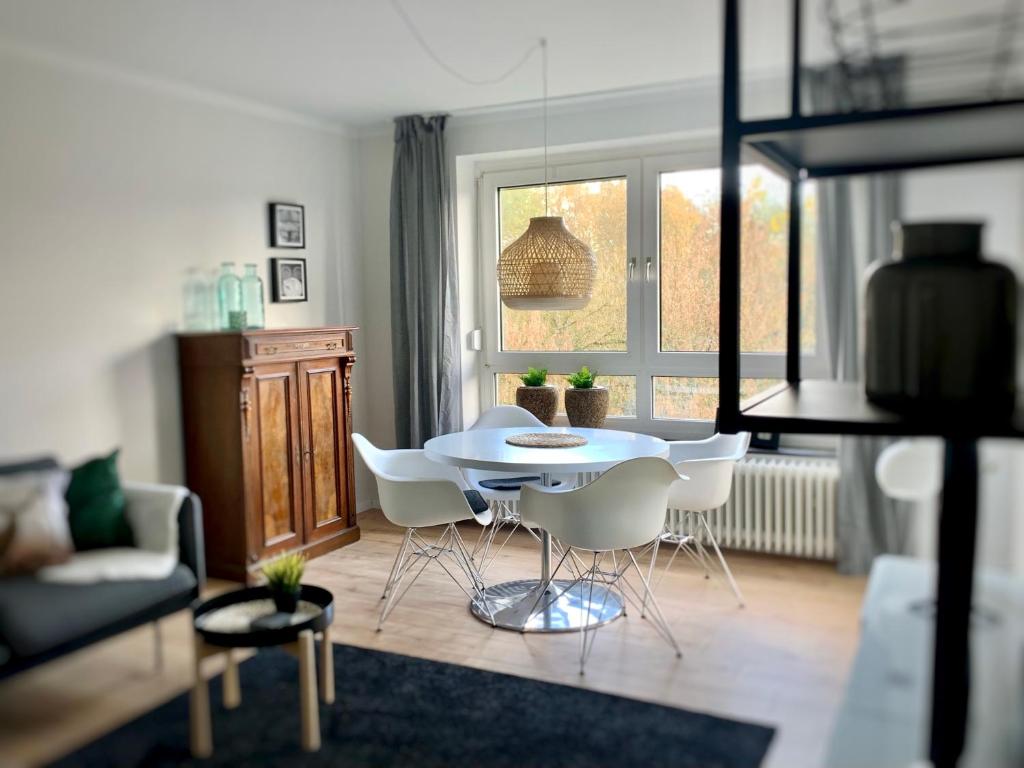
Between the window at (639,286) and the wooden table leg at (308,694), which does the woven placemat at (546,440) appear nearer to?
the window at (639,286)

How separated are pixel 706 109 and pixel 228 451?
9.60ft

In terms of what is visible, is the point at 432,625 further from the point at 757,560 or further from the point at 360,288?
the point at 360,288

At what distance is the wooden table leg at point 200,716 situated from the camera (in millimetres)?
2425

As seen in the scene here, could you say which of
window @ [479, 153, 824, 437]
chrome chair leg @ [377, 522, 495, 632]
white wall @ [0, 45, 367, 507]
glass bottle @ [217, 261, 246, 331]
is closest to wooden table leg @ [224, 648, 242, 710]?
chrome chair leg @ [377, 522, 495, 632]

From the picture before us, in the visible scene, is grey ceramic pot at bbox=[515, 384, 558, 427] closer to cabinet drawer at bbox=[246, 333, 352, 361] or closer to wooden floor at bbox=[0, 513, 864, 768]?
wooden floor at bbox=[0, 513, 864, 768]

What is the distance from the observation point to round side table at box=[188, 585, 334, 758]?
242cm

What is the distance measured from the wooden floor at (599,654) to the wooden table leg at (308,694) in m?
0.42

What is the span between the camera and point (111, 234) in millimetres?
3725

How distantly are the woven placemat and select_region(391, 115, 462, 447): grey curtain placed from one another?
3.84 feet

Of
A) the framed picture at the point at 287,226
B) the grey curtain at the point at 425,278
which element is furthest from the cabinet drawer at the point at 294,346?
the framed picture at the point at 287,226

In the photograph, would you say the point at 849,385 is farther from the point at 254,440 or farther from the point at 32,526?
the point at 254,440

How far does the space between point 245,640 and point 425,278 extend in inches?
115

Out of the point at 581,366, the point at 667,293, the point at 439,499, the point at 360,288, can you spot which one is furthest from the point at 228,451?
the point at 667,293

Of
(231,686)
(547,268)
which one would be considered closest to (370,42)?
(547,268)
